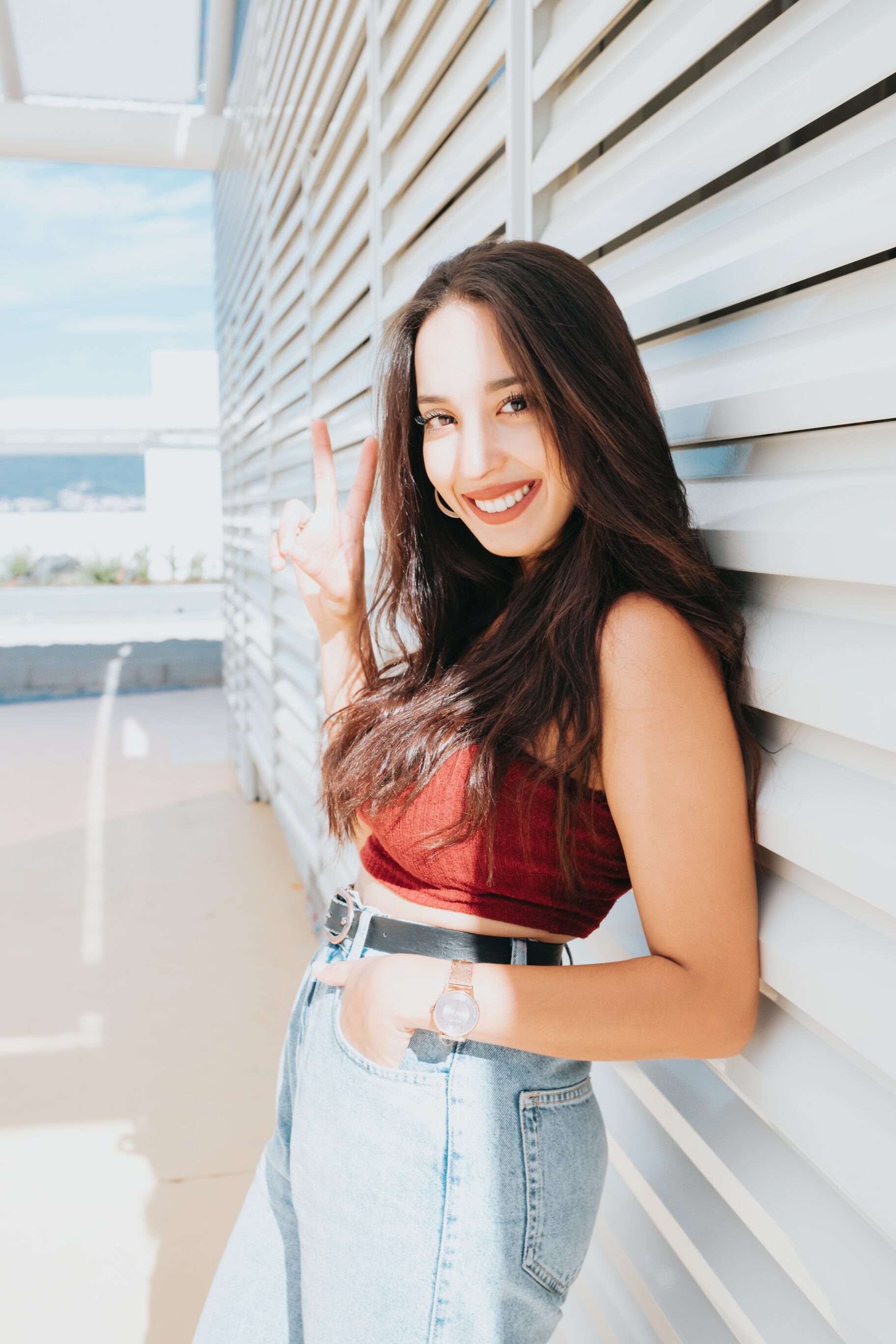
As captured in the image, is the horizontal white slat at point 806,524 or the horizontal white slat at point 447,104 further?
the horizontal white slat at point 447,104

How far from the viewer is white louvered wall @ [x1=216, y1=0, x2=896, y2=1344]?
2.48 feet

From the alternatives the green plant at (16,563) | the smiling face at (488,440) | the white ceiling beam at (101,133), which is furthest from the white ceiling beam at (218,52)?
the green plant at (16,563)

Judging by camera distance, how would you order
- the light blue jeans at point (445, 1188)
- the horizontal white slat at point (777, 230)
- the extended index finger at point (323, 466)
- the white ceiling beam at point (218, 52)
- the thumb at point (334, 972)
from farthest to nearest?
the white ceiling beam at point (218, 52) < the extended index finger at point (323, 466) < the thumb at point (334, 972) < the light blue jeans at point (445, 1188) < the horizontal white slat at point (777, 230)

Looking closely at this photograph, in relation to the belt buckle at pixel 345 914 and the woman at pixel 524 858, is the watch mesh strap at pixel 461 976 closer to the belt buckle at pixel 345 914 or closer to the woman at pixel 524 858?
the woman at pixel 524 858

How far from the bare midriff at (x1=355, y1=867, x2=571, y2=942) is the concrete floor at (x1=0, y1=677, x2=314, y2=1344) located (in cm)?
147

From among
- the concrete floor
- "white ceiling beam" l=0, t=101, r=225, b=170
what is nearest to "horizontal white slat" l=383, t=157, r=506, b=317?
the concrete floor

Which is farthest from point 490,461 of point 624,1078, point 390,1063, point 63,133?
point 63,133

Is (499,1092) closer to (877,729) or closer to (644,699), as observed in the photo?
(644,699)

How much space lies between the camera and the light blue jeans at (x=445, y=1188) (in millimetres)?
1008

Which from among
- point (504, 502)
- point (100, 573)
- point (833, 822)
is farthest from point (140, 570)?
point (833, 822)

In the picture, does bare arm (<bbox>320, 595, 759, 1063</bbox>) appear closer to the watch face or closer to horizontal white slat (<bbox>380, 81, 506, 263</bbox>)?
the watch face

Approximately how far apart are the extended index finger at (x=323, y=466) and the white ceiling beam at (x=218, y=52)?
199 inches

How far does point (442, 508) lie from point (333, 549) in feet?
1.03

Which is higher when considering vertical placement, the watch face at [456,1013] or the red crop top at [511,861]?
the red crop top at [511,861]
